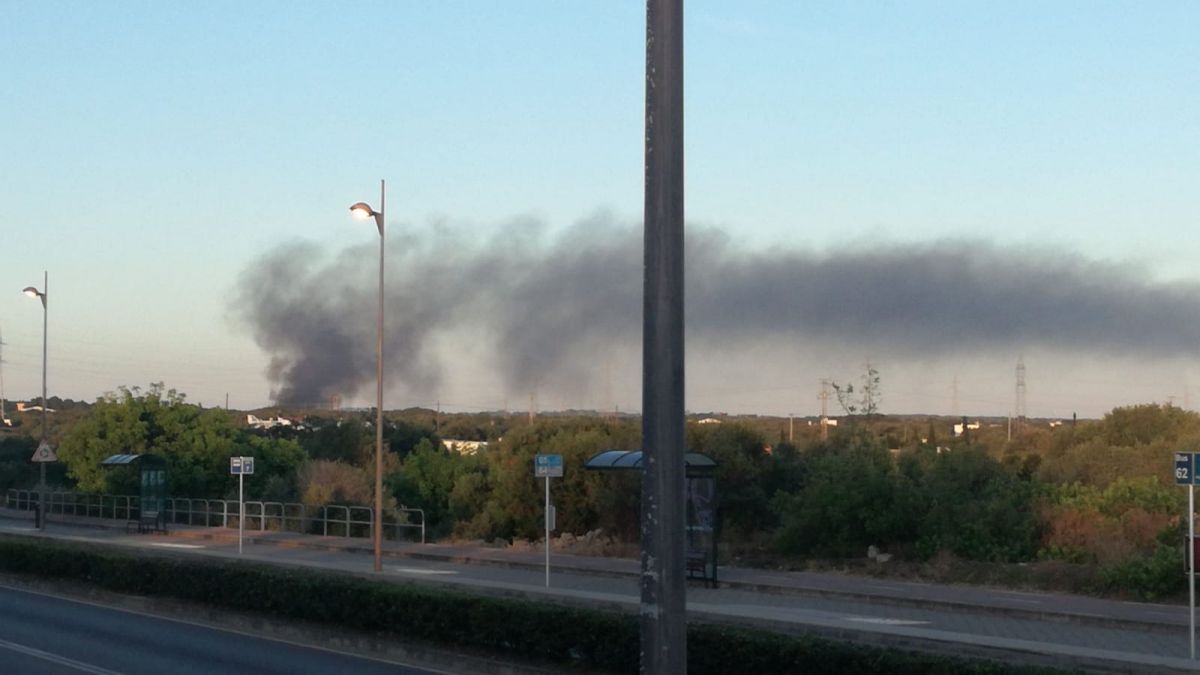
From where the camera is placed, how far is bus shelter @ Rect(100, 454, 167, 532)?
45.9 m

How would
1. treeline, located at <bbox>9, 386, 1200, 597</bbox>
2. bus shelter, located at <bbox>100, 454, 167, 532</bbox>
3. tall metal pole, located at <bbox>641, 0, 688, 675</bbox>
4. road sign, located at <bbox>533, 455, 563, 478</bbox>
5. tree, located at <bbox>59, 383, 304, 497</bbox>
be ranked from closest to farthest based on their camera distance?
tall metal pole, located at <bbox>641, 0, 688, 675</bbox> → road sign, located at <bbox>533, 455, 563, 478</bbox> → treeline, located at <bbox>9, 386, 1200, 597</bbox> → bus shelter, located at <bbox>100, 454, 167, 532</bbox> → tree, located at <bbox>59, 383, 304, 497</bbox>

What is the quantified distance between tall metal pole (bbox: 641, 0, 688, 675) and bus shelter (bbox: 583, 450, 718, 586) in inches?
815

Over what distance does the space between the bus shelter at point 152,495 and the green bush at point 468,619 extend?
582 inches

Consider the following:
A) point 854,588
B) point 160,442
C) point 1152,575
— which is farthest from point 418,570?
point 160,442

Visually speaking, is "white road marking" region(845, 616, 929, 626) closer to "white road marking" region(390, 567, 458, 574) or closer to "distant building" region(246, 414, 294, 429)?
"white road marking" region(390, 567, 458, 574)

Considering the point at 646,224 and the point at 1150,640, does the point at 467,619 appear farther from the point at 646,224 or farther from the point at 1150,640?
the point at 646,224

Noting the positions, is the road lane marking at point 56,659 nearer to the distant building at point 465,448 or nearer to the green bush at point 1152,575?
the green bush at point 1152,575

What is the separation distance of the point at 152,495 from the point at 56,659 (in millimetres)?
28390

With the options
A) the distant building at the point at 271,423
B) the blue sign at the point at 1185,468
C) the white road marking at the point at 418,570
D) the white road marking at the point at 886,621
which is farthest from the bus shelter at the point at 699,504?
the distant building at the point at 271,423

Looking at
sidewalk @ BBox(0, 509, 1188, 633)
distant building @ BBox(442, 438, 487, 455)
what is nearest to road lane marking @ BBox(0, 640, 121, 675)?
sidewalk @ BBox(0, 509, 1188, 633)

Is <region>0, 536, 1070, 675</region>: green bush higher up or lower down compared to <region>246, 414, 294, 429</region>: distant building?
lower down

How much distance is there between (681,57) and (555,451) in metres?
43.1

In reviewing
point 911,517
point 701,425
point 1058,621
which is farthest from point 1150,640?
point 701,425

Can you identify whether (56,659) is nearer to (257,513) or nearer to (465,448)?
(257,513)
